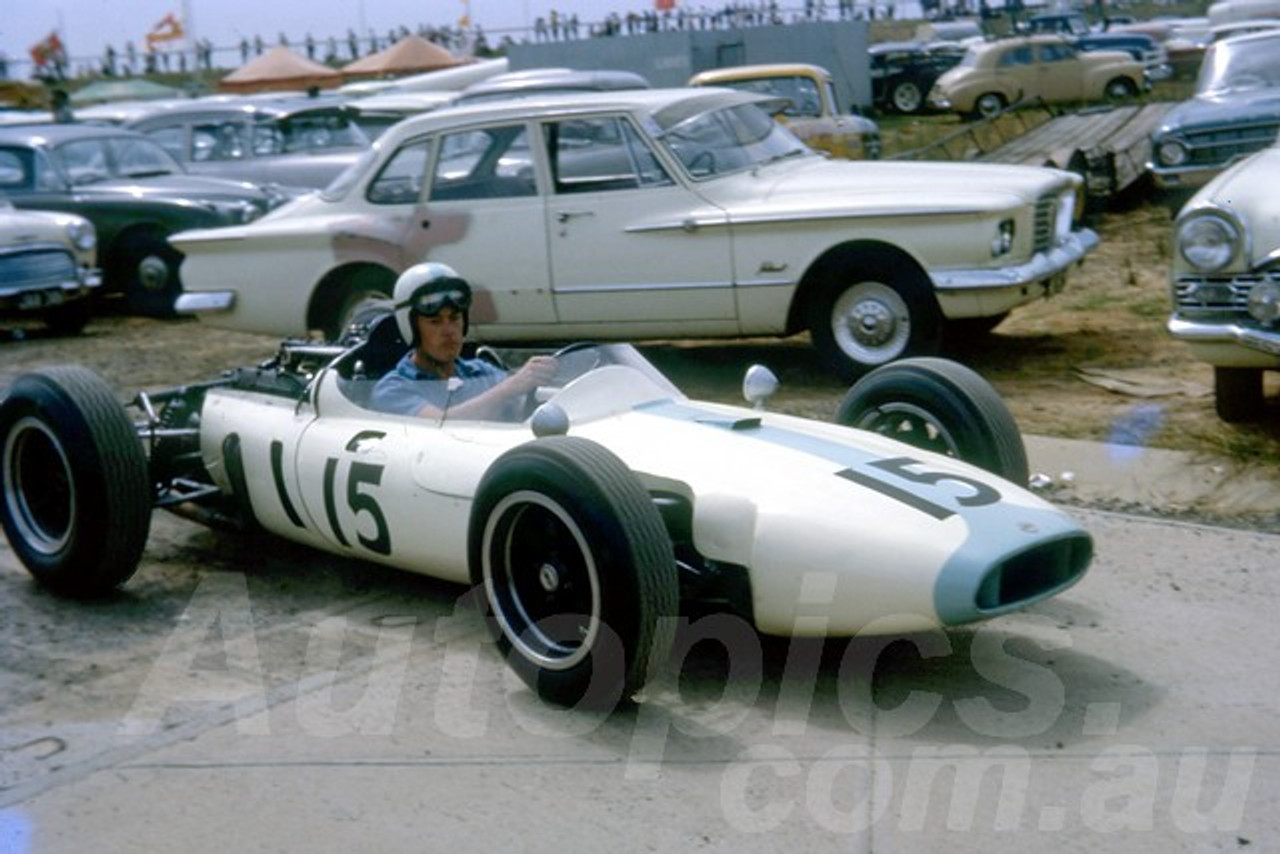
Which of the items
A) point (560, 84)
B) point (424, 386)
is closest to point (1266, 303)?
point (424, 386)

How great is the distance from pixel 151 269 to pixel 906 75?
2274 centimetres

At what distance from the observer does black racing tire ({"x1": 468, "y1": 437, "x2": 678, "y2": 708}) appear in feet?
14.0

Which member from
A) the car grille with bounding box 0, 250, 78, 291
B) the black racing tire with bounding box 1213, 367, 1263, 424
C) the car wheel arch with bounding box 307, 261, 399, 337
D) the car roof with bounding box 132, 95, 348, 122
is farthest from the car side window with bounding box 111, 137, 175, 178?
the black racing tire with bounding box 1213, 367, 1263, 424

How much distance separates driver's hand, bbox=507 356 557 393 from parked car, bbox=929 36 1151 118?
24925 mm

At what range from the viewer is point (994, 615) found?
172 inches

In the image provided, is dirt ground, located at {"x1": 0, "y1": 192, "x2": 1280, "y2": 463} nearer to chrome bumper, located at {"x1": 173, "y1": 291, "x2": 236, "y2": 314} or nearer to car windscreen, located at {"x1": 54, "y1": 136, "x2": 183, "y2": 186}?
chrome bumper, located at {"x1": 173, "y1": 291, "x2": 236, "y2": 314}

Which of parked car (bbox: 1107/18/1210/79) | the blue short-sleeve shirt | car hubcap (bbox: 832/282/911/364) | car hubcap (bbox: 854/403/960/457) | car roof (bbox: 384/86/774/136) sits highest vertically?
car roof (bbox: 384/86/774/136)

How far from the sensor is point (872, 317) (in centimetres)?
893

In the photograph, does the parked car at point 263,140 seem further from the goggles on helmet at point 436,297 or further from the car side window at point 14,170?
the goggles on helmet at point 436,297

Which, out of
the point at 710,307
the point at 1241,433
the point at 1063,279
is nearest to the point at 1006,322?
the point at 1063,279

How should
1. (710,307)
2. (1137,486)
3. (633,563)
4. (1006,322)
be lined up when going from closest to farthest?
1. (633,563)
2. (1137,486)
3. (710,307)
4. (1006,322)

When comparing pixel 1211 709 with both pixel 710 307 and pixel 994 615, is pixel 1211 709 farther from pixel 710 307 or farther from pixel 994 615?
pixel 710 307

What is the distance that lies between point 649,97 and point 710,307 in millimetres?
1333

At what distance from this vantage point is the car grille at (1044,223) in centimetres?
902
